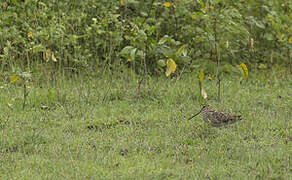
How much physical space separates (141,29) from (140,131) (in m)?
2.19

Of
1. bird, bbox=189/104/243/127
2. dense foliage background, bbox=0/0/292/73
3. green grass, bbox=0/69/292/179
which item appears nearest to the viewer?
green grass, bbox=0/69/292/179

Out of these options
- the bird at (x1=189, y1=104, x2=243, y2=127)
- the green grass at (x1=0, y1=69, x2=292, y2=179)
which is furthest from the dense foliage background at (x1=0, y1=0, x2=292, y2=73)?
the bird at (x1=189, y1=104, x2=243, y2=127)

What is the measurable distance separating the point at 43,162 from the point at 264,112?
2771 mm

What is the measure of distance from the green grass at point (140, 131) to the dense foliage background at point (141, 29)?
42 centimetres

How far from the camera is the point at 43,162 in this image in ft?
14.6

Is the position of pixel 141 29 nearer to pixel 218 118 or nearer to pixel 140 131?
pixel 140 131

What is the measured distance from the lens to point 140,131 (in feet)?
17.4

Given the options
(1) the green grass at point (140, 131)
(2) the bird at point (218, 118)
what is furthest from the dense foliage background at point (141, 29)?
(2) the bird at point (218, 118)

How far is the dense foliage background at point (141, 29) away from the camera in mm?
7161

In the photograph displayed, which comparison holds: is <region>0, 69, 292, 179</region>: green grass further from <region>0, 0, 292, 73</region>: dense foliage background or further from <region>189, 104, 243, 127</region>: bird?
<region>0, 0, 292, 73</region>: dense foliage background

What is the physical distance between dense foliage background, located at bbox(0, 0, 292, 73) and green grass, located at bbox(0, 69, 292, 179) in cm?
42

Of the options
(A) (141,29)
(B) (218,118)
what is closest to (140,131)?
(B) (218,118)

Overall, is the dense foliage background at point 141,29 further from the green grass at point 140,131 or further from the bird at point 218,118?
the bird at point 218,118

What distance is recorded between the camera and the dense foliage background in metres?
7.16
